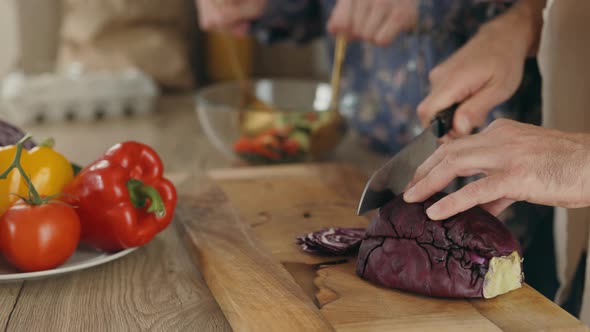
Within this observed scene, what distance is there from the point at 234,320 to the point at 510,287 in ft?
1.41

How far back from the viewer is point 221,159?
7.64ft

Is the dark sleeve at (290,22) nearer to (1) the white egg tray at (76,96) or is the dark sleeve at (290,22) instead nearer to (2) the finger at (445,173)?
(1) the white egg tray at (76,96)

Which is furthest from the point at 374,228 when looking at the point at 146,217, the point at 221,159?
the point at 221,159

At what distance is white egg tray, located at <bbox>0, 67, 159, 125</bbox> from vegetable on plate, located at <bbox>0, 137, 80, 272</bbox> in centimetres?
155

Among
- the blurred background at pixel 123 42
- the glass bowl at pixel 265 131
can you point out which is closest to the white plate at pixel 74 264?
the glass bowl at pixel 265 131

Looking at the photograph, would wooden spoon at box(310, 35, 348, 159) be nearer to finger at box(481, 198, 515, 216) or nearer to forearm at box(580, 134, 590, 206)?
finger at box(481, 198, 515, 216)

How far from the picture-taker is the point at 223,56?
12.1ft

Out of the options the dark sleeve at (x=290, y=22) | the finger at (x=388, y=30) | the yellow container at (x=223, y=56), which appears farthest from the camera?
the yellow container at (x=223, y=56)

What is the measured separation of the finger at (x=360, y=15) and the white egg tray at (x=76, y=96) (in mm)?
1271

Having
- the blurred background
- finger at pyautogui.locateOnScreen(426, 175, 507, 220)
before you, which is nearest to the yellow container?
the blurred background

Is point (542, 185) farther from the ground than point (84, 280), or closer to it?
farther from the ground

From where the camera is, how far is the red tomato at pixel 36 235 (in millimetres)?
1231

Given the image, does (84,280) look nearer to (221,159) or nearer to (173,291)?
(173,291)

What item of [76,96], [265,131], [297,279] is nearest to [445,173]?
[297,279]
